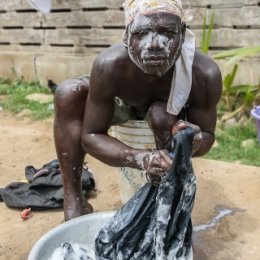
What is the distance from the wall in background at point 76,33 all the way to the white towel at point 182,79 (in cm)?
263

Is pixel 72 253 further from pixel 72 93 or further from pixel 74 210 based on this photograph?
pixel 72 93

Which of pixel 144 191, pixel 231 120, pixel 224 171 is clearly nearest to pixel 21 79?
pixel 231 120

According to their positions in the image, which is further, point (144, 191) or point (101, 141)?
point (101, 141)

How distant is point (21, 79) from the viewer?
6539 millimetres

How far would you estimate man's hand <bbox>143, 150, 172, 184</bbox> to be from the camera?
190cm

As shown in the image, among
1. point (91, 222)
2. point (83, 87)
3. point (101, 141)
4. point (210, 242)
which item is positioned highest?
point (83, 87)

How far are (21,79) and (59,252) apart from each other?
4726 mm

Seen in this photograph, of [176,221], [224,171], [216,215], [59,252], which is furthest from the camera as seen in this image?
[224,171]

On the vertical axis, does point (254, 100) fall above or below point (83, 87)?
below

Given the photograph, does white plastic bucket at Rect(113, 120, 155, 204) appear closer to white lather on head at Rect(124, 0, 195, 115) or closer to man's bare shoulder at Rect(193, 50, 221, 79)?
white lather on head at Rect(124, 0, 195, 115)

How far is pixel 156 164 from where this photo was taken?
76.0 inches

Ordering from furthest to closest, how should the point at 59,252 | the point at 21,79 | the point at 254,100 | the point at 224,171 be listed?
the point at 21,79 → the point at 254,100 → the point at 224,171 → the point at 59,252

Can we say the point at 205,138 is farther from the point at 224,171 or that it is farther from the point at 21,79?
the point at 21,79

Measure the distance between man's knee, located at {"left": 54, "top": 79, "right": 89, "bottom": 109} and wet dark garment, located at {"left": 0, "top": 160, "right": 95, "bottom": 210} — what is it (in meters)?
0.69
